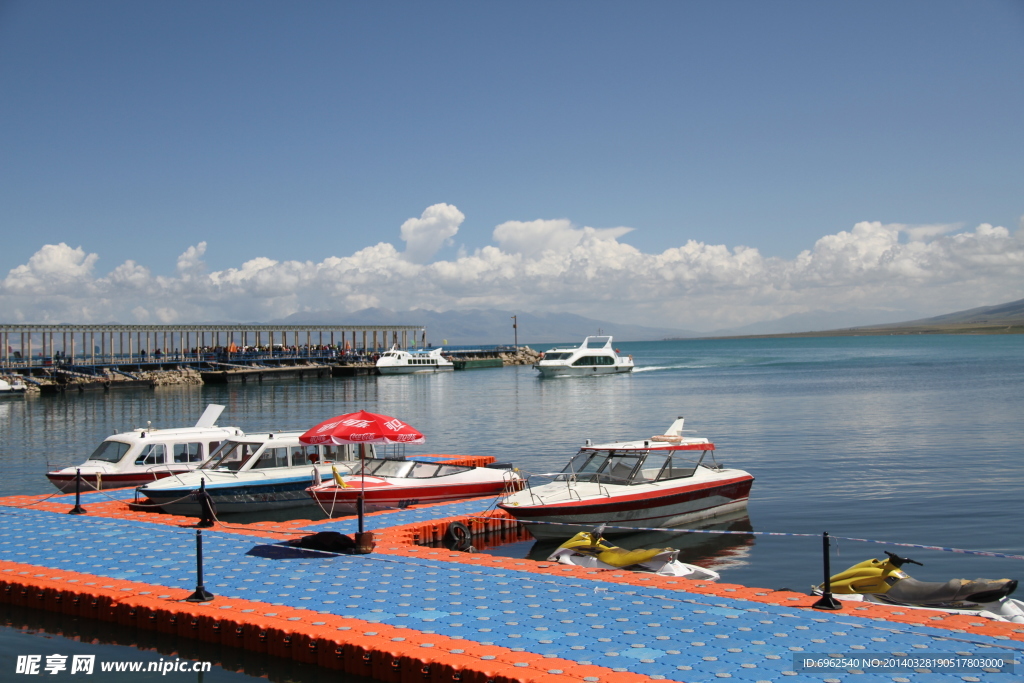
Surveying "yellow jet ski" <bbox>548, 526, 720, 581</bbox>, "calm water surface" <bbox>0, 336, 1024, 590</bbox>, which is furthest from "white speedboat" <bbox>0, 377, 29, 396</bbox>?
"yellow jet ski" <bbox>548, 526, 720, 581</bbox>

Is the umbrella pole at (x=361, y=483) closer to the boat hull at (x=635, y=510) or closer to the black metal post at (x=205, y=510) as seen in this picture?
the black metal post at (x=205, y=510)

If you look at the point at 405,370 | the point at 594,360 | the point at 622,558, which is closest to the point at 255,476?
the point at 622,558

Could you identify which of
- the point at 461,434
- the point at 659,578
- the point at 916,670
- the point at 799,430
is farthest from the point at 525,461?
the point at 916,670

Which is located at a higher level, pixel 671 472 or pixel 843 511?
pixel 671 472

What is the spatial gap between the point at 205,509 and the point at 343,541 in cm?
431

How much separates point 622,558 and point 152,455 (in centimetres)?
1552

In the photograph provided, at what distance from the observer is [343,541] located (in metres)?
13.5

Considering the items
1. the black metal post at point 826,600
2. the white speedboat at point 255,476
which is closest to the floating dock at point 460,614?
the black metal post at point 826,600

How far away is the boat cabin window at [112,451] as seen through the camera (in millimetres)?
23094

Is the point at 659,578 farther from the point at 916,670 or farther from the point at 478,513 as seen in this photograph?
the point at 478,513

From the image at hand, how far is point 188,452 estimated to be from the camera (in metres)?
23.7

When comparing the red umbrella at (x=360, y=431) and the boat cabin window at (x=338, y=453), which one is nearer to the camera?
the red umbrella at (x=360, y=431)

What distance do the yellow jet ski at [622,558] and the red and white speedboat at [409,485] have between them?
19.1ft

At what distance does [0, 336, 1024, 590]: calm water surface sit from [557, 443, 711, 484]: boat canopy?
1826mm
